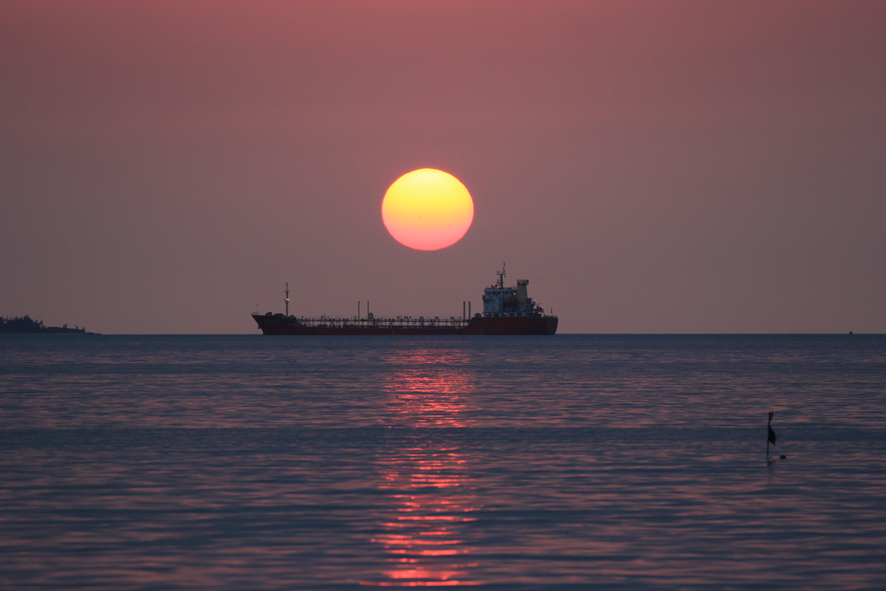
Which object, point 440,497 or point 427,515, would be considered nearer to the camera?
point 427,515

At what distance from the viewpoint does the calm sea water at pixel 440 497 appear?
15.8 m

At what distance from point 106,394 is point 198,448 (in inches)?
1189

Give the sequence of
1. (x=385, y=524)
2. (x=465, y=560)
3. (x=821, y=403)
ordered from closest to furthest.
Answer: (x=465, y=560) → (x=385, y=524) → (x=821, y=403)

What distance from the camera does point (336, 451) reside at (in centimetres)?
3144

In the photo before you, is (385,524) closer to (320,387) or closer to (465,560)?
(465,560)

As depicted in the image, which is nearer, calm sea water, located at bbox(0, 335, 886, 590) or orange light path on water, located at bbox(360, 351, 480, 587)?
orange light path on water, located at bbox(360, 351, 480, 587)

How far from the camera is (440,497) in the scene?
22.5 meters

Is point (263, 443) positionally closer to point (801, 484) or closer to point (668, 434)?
point (668, 434)

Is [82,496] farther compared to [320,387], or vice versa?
[320,387]

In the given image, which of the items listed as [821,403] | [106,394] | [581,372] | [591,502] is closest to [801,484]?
[591,502]

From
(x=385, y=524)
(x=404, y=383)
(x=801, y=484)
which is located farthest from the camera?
(x=404, y=383)

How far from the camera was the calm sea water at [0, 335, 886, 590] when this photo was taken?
15.8 metres

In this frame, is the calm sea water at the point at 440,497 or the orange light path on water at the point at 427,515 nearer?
the orange light path on water at the point at 427,515

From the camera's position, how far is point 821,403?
172 ft
